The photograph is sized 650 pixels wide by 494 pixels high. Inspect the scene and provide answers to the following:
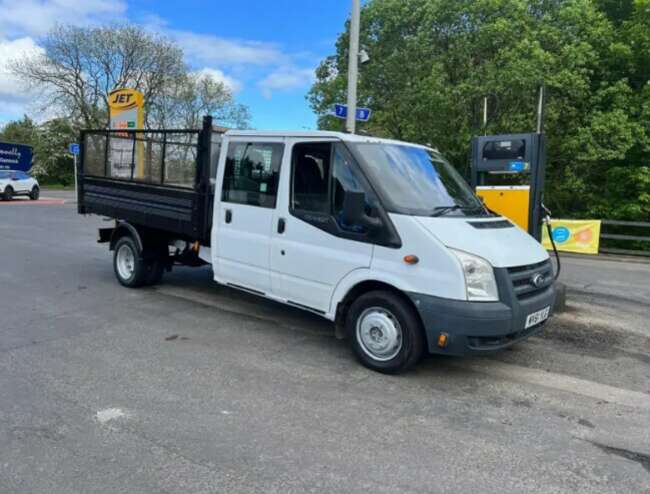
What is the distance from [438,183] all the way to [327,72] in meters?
18.3

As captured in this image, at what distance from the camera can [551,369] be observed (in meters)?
4.95

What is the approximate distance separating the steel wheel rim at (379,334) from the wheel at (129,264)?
404 centimetres

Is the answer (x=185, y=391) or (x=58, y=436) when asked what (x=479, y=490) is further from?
(x=58, y=436)

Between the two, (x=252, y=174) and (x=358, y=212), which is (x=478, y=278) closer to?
(x=358, y=212)

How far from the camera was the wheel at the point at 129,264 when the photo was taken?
24.4 ft

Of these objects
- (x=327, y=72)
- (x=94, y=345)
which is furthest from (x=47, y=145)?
(x=94, y=345)

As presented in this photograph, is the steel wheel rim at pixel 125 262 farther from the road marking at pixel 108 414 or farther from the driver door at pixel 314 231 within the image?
the road marking at pixel 108 414

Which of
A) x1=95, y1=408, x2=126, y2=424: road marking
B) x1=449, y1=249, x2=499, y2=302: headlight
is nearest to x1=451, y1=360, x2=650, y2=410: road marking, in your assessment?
x1=449, y1=249, x2=499, y2=302: headlight

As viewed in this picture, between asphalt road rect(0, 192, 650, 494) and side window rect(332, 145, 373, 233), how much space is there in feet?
4.32

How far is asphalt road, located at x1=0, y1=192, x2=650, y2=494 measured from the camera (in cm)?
305

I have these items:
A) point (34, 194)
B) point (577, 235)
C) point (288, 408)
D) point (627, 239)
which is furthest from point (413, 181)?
point (34, 194)

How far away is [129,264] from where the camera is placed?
25.3 ft

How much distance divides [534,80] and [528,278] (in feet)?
42.7

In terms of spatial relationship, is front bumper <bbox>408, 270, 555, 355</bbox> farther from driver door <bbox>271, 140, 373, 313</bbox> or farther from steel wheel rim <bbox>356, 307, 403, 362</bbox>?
driver door <bbox>271, 140, 373, 313</bbox>
